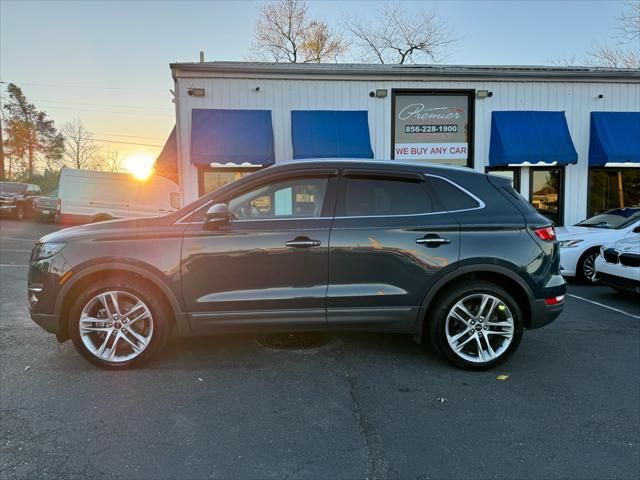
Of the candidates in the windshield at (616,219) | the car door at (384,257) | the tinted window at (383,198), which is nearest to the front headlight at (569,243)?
the windshield at (616,219)

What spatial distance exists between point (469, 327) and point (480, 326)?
0.32 feet

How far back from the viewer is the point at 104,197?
1525 centimetres

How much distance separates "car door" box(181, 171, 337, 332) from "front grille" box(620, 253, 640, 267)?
484 cm

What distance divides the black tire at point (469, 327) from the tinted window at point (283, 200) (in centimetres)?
137

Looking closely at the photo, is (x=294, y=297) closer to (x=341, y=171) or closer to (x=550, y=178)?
(x=341, y=171)

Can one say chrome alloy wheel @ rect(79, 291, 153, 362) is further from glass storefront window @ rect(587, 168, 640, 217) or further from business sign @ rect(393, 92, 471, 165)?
glass storefront window @ rect(587, 168, 640, 217)

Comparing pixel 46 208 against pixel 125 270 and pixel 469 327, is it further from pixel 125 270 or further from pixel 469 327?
pixel 469 327

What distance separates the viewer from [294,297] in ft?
11.8

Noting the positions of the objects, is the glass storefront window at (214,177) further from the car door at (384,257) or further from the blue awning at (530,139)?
the car door at (384,257)

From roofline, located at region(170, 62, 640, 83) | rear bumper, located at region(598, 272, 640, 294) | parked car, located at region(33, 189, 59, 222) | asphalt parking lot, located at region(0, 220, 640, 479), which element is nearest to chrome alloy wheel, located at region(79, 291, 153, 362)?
asphalt parking lot, located at region(0, 220, 640, 479)

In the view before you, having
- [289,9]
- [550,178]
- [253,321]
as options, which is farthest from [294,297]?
[289,9]

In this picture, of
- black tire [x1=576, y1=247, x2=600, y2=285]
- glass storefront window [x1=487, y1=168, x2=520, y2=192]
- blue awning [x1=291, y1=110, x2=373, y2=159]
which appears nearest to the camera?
black tire [x1=576, y1=247, x2=600, y2=285]

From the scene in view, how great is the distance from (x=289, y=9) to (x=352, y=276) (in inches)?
1165

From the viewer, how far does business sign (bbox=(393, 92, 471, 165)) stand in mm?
11383
